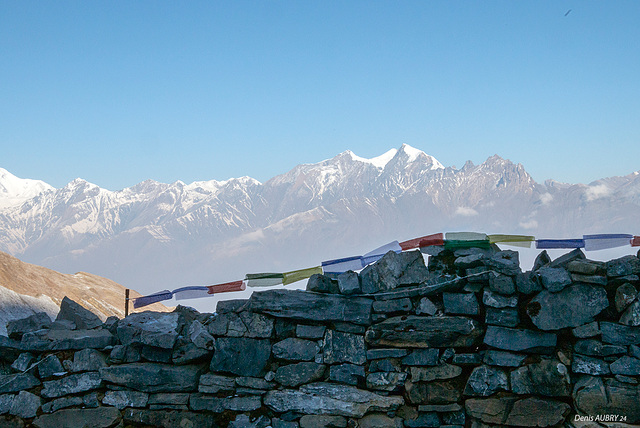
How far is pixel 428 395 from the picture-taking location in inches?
316

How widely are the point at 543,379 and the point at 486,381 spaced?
80cm

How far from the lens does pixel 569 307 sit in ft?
25.4

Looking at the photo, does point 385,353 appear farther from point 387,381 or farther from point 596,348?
point 596,348

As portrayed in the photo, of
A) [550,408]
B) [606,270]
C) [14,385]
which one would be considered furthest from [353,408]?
[14,385]

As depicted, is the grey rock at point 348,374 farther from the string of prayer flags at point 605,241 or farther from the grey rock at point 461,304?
the string of prayer flags at point 605,241

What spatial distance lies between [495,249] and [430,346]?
195 cm

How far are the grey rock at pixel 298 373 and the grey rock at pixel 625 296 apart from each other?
4431 millimetres

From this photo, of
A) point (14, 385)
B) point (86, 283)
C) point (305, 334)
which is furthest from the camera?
point (86, 283)

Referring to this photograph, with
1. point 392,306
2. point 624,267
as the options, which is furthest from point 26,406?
point 624,267

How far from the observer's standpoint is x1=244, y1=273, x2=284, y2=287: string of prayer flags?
30.5 feet

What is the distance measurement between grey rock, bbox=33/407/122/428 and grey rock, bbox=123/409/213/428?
229 millimetres

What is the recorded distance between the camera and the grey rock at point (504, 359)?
7.82 m

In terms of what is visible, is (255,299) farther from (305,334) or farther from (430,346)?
(430,346)

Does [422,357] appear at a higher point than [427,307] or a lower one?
lower
